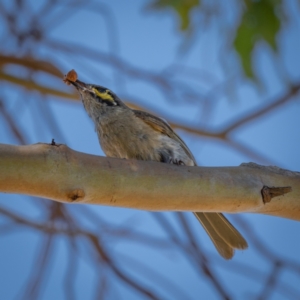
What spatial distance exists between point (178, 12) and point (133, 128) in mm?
1177

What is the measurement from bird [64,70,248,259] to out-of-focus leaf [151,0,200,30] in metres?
0.81

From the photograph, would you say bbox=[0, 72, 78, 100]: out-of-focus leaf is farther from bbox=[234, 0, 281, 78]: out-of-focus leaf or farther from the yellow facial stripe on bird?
bbox=[234, 0, 281, 78]: out-of-focus leaf

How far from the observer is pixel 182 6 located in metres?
5.08

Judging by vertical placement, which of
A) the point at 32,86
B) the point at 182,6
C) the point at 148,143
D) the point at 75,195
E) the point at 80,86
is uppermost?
the point at 182,6

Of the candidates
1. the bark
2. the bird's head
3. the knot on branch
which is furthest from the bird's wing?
the knot on branch

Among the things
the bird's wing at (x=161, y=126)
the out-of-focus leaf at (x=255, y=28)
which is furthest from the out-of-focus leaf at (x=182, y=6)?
the bird's wing at (x=161, y=126)

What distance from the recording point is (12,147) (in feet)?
9.37

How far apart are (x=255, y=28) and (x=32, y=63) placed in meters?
1.57

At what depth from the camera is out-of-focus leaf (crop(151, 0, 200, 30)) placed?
15.9ft

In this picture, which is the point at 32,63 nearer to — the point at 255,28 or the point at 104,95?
the point at 104,95

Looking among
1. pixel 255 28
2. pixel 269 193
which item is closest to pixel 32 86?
pixel 255 28

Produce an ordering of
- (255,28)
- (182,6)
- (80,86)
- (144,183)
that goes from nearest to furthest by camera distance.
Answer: (144,183) → (255,28) → (80,86) → (182,6)

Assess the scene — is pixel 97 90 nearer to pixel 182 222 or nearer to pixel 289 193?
pixel 182 222

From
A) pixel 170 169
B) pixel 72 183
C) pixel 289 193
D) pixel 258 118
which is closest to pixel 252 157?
pixel 258 118
